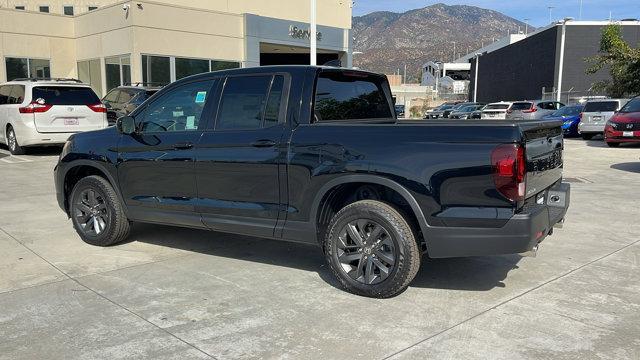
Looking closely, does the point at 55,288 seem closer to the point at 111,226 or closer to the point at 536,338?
the point at 111,226

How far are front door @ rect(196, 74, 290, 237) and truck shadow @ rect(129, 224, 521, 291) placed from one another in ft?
2.30

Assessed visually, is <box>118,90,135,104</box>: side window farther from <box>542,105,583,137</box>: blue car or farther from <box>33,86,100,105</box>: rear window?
<box>542,105,583,137</box>: blue car

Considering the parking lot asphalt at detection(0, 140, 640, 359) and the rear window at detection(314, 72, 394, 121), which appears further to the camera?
the rear window at detection(314, 72, 394, 121)

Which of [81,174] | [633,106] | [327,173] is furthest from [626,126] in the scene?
[81,174]

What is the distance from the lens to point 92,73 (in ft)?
87.3

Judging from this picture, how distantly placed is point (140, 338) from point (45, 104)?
11007mm

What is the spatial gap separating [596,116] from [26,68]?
25107 mm

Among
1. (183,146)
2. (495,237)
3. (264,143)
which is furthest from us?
(183,146)

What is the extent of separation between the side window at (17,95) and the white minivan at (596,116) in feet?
62.6

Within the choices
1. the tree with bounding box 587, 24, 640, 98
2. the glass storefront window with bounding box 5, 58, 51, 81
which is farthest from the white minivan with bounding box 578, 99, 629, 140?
the glass storefront window with bounding box 5, 58, 51, 81

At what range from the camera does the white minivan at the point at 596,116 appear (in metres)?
21.1

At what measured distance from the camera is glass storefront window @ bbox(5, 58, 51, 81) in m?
25.8

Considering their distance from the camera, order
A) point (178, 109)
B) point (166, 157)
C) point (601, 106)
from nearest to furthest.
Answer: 1. point (166, 157)
2. point (178, 109)
3. point (601, 106)

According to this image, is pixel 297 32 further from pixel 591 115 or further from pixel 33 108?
pixel 33 108
